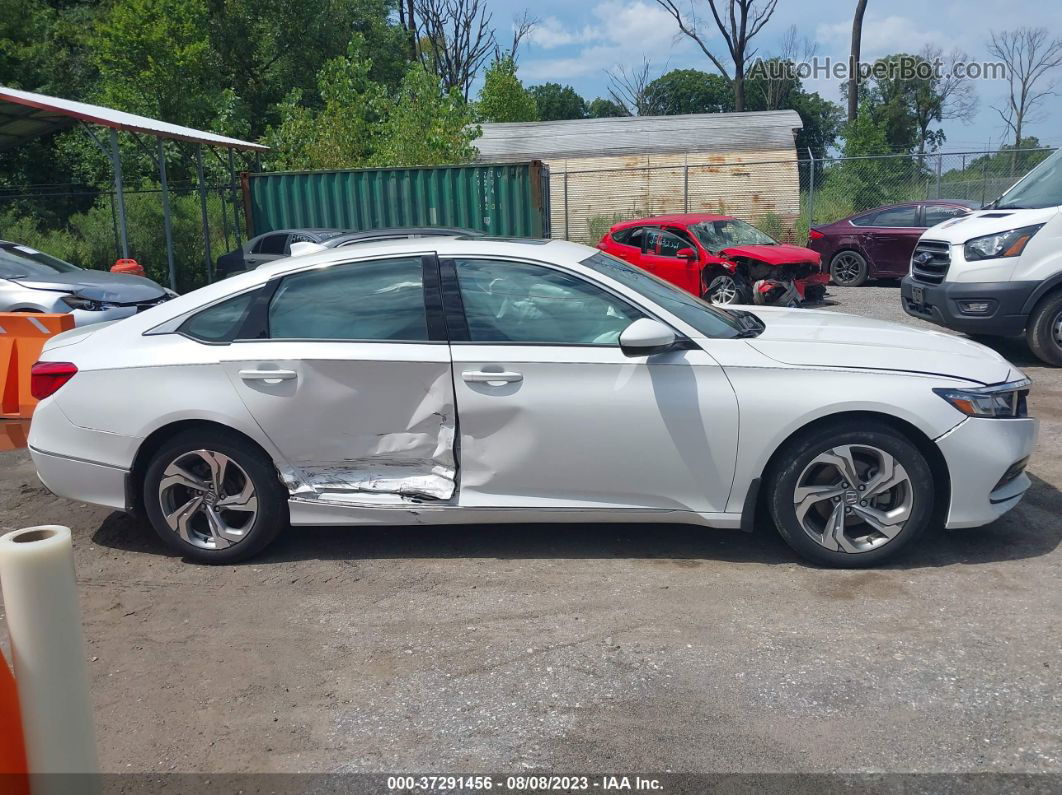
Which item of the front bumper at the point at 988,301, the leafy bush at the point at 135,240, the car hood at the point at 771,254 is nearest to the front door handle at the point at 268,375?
the front bumper at the point at 988,301

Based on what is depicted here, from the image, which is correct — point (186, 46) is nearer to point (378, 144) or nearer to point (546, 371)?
point (378, 144)

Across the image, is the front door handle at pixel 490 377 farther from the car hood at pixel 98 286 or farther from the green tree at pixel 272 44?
the green tree at pixel 272 44

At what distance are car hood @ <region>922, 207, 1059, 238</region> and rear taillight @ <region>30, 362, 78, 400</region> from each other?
7860mm

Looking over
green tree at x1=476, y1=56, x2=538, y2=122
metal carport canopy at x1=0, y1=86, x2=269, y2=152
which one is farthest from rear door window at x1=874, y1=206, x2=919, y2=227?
green tree at x1=476, y1=56, x2=538, y2=122

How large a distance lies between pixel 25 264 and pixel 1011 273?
1096 cm

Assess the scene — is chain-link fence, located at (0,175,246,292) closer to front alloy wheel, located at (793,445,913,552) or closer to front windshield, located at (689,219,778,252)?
front windshield, located at (689,219,778,252)

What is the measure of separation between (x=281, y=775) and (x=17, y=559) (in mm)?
1455

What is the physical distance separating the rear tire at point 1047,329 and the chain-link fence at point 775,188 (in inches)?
525

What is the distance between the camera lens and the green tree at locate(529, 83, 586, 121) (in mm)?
70938

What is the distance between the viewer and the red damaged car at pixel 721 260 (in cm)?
1370

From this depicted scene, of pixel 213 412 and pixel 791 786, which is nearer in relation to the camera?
pixel 791 786

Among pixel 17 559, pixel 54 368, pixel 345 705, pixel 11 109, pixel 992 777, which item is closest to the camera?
pixel 17 559

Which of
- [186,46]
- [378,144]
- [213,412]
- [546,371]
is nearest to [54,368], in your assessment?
[213,412]

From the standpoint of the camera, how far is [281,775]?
3037 millimetres
